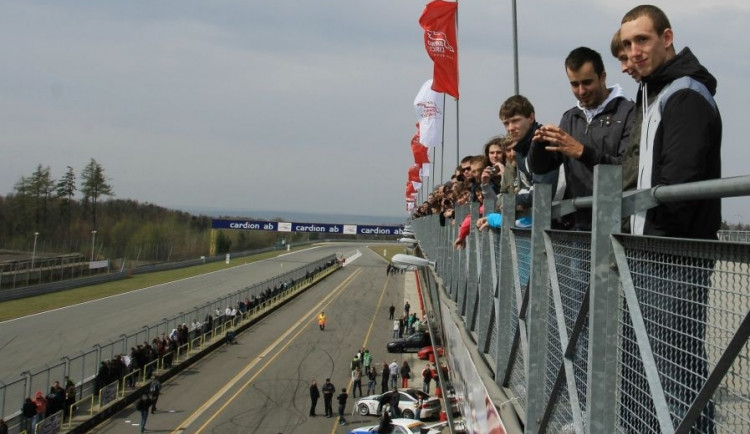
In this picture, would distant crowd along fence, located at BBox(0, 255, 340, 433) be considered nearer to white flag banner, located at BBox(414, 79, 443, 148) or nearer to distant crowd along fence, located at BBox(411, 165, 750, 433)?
white flag banner, located at BBox(414, 79, 443, 148)

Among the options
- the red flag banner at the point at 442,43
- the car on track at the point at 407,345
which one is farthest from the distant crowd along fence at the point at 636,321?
the car on track at the point at 407,345

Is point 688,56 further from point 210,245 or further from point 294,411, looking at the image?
point 210,245

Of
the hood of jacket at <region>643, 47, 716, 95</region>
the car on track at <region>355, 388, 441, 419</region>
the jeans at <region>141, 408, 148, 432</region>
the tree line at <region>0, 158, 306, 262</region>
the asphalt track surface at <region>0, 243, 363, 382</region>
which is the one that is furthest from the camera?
the tree line at <region>0, 158, 306, 262</region>

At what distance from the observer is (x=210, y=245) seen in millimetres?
114000

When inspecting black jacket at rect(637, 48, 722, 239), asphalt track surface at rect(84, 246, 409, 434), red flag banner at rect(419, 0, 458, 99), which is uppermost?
red flag banner at rect(419, 0, 458, 99)

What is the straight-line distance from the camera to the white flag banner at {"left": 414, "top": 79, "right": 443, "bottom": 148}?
67.4ft

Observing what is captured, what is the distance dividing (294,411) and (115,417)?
5695 millimetres

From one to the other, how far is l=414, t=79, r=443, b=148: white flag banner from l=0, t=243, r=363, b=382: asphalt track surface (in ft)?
62.3

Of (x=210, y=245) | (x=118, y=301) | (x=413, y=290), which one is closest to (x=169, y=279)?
(x=118, y=301)

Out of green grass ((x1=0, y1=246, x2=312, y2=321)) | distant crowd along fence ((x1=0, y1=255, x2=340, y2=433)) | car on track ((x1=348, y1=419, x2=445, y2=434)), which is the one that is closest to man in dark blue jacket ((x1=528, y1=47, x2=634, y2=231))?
car on track ((x1=348, y1=419, x2=445, y2=434))

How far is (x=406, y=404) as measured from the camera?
74.4ft

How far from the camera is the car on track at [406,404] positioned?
22484 millimetres

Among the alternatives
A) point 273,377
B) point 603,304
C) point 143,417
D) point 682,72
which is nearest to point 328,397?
point 143,417

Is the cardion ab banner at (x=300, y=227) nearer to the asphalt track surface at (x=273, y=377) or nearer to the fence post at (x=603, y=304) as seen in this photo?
the asphalt track surface at (x=273, y=377)
